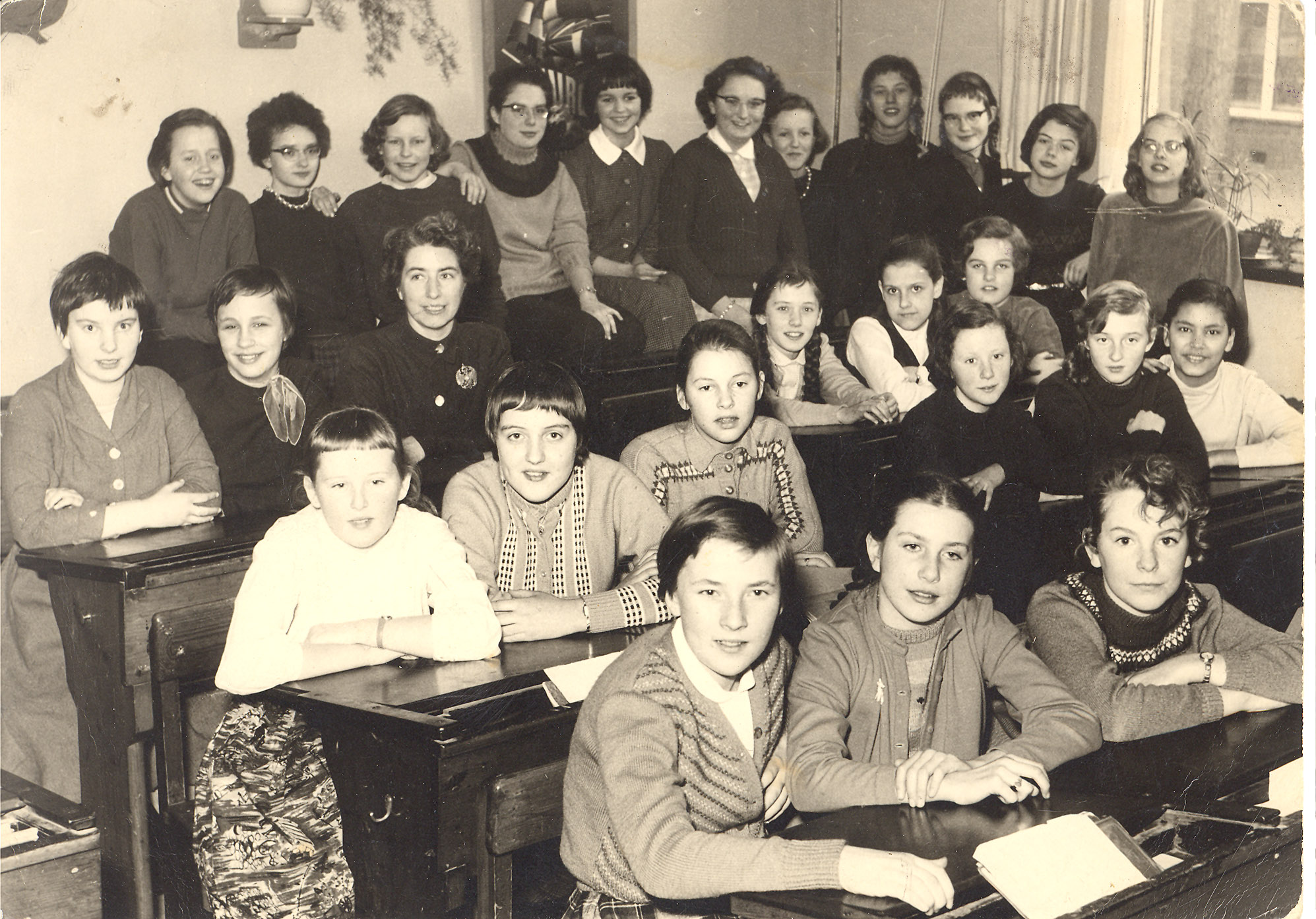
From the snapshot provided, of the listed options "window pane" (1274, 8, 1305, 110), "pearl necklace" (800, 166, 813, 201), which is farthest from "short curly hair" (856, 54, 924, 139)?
"window pane" (1274, 8, 1305, 110)

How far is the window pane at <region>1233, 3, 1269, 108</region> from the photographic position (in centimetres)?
363

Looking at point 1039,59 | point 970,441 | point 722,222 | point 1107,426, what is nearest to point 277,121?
point 722,222

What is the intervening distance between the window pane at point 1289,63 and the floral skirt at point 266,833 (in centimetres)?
316

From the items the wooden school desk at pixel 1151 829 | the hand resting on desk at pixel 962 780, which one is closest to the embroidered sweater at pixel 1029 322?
the wooden school desk at pixel 1151 829

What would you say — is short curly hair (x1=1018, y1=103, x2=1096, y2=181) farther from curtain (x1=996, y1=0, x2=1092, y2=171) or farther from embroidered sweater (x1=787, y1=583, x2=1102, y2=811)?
embroidered sweater (x1=787, y1=583, x2=1102, y2=811)

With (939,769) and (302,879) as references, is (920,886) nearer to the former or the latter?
(939,769)

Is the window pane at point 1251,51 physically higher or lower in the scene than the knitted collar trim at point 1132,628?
higher

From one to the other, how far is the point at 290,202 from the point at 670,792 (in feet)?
7.66

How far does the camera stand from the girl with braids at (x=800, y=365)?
4.17 meters

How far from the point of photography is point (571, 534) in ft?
10.2

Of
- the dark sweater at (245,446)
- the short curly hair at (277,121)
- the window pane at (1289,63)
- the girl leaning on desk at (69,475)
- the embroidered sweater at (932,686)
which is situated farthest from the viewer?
the window pane at (1289,63)

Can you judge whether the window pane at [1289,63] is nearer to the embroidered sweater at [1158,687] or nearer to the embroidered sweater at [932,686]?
the embroidered sweater at [1158,687]

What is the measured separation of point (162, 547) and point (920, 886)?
72.6 inches

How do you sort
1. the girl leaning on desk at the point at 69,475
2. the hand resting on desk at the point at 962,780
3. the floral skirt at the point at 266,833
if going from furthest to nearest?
the girl leaning on desk at the point at 69,475 < the floral skirt at the point at 266,833 < the hand resting on desk at the point at 962,780
